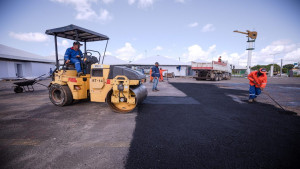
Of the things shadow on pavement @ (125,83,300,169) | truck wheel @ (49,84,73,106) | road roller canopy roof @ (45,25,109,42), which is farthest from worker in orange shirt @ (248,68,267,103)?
truck wheel @ (49,84,73,106)

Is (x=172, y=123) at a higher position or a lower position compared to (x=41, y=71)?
lower

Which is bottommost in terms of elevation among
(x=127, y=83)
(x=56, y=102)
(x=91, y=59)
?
(x=56, y=102)

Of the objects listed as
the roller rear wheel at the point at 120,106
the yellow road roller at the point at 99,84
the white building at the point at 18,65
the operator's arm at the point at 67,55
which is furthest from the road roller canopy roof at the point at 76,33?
the white building at the point at 18,65

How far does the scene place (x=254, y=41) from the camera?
3847 cm

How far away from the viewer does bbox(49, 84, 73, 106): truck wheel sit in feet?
15.2

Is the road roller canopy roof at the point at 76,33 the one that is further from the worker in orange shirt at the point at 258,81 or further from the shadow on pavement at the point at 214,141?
the worker in orange shirt at the point at 258,81

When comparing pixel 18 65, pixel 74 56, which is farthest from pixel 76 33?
pixel 18 65

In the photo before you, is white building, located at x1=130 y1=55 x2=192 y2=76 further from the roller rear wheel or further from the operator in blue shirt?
the roller rear wheel

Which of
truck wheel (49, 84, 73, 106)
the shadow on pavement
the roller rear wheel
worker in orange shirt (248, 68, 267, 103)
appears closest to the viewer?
the shadow on pavement

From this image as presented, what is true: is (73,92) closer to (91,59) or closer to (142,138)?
(91,59)

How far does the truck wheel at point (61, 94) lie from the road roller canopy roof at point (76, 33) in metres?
1.69

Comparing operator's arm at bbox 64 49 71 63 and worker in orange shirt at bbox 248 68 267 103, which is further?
worker in orange shirt at bbox 248 68 267 103

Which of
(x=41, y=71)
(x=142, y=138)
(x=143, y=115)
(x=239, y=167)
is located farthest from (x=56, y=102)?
(x=41, y=71)

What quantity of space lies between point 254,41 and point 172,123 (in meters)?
46.4
